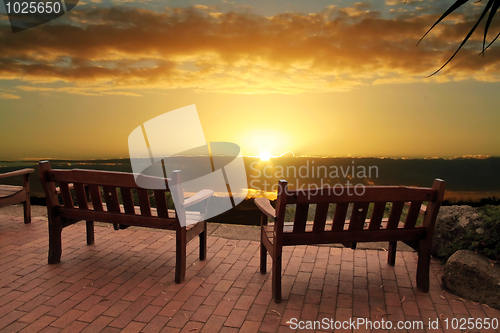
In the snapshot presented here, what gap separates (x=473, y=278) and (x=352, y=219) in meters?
1.24

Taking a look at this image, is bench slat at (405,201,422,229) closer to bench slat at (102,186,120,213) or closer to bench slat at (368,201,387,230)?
bench slat at (368,201,387,230)

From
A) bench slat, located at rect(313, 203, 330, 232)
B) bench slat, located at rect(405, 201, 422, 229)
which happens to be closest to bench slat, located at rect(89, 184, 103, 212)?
bench slat, located at rect(313, 203, 330, 232)

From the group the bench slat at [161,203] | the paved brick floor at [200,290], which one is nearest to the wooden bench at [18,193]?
the paved brick floor at [200,290]

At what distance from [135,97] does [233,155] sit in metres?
2.53

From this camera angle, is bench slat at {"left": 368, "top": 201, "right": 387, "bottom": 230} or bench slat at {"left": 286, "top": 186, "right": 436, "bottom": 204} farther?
bench slat at {"left": 368, "top": 201, "right": 387, "bottom": 230}

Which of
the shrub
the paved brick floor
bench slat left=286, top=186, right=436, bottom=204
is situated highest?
bench slat left=286, top=186, right=436, bottom=204

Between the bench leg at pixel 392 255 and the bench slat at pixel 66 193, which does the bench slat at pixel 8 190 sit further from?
the bench leg at pixel 392 255

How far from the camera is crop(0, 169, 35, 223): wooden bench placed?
15.2 ft

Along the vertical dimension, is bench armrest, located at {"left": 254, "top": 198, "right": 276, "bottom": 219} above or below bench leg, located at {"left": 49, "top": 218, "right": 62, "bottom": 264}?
above

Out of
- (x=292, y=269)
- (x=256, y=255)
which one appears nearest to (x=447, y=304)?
(x=292, y=269)

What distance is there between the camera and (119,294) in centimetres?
290

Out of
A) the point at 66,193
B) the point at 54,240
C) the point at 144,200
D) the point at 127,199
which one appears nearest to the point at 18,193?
the point at 54,240

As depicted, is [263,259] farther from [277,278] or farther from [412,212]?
[412,212]

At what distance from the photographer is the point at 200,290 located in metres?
3.00
